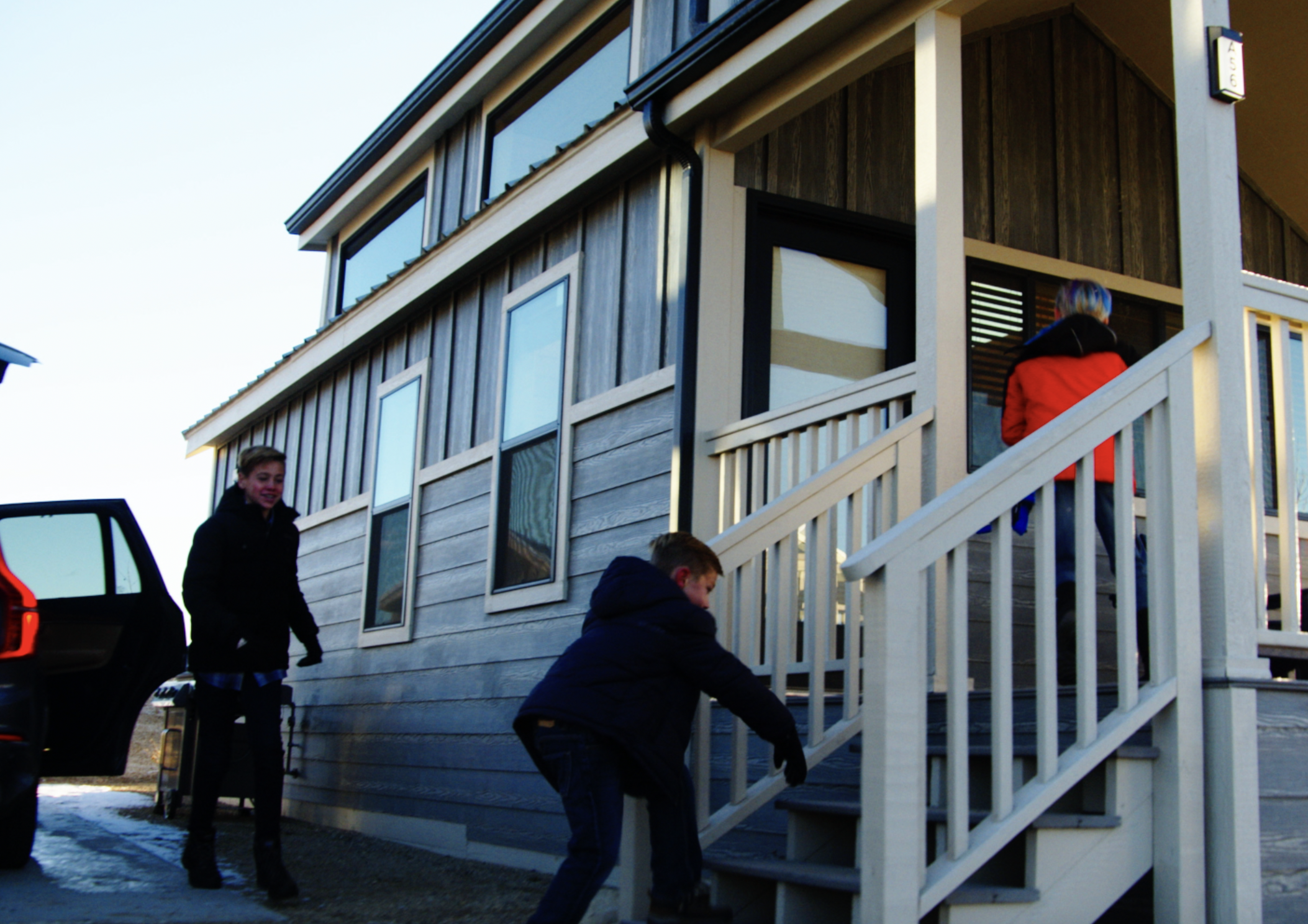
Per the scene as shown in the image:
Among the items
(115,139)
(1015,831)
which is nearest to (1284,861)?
(1015,831)

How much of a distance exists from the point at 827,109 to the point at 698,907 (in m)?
3.93

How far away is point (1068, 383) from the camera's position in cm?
416

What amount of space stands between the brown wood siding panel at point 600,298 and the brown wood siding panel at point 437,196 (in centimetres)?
270

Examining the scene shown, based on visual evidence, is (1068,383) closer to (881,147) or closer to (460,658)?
(881,147)

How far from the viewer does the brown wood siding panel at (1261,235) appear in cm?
722

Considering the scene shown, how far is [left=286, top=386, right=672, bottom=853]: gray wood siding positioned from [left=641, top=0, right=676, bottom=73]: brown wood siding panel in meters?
1.94

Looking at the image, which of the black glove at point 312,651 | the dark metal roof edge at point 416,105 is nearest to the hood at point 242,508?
the black glove at point 312,651

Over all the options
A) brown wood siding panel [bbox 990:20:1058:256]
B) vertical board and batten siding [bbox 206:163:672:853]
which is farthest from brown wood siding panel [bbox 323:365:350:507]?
brown wood siding panel [bbox 990:20:1058:256]

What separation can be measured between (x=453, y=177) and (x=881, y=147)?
380 cm

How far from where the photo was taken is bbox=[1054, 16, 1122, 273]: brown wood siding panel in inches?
258

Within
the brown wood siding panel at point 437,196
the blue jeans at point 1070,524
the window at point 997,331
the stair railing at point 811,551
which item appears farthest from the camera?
the brown wood siding panel at point 437,196

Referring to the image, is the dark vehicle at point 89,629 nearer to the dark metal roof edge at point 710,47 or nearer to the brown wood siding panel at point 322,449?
the dark metal roof edge at point 710,47

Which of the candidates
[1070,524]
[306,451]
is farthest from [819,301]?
[306,451]

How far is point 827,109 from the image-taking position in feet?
19.4
